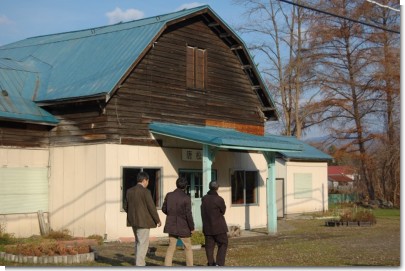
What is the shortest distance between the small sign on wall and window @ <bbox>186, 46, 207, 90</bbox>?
2190 millimetres

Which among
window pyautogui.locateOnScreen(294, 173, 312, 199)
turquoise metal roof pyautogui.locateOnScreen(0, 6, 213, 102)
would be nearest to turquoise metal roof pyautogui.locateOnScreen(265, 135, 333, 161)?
window pyautogui.locateOnScreen(294, 173, 312, 199)

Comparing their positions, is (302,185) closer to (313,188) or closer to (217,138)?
(313,188)

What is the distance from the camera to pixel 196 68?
24734 millimetres

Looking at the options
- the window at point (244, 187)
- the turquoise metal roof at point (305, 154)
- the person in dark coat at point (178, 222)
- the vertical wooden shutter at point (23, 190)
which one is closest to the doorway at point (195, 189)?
the window at point (244, 187)

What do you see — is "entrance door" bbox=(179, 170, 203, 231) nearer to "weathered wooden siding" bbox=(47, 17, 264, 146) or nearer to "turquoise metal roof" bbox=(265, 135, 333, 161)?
"weathered wooden siding" bbox=(47, 17, 264, 146)

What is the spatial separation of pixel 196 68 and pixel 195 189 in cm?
411

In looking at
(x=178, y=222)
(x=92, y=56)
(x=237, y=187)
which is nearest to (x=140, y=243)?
A: (x=178, y=222)

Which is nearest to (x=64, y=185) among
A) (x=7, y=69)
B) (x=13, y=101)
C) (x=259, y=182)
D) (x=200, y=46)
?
(x=13, y=101)

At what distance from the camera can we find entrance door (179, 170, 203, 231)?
23844mm

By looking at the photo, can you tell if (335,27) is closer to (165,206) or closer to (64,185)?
(64,185)

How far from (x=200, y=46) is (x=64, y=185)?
22.4 feet

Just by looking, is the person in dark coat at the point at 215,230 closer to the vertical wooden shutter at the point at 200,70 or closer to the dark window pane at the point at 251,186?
the vertical wooden shutter at the point at 200,70

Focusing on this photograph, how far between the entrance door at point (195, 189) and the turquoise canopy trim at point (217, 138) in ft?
5.15

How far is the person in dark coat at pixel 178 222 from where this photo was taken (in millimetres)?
13625
